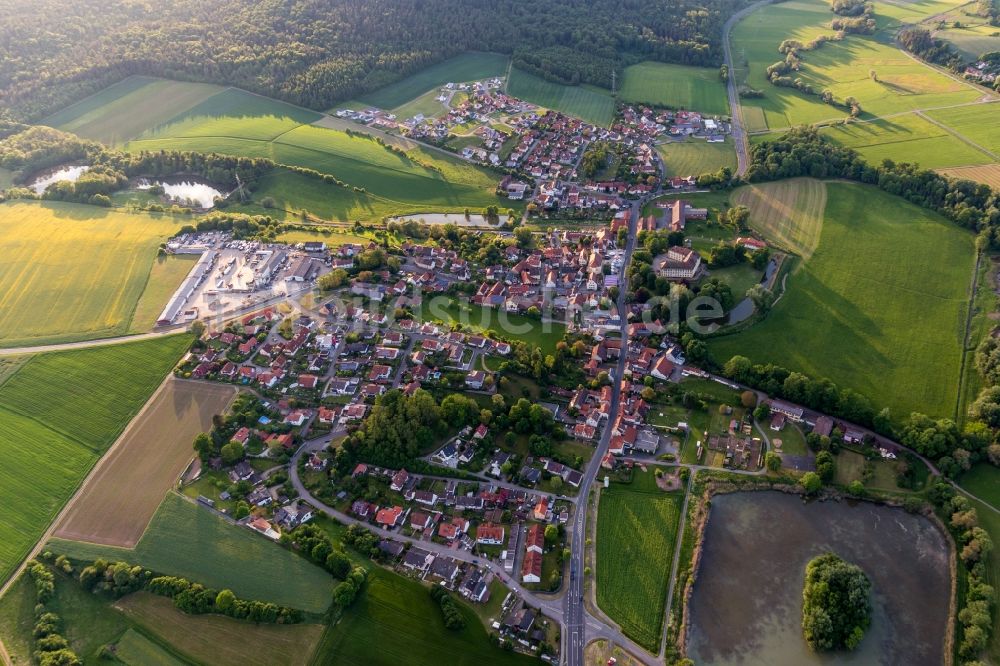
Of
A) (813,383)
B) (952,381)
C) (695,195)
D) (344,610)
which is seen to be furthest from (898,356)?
(344,610)

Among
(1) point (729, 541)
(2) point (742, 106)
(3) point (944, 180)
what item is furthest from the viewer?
(2) point (742, 106)

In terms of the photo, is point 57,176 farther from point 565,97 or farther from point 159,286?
point 565,97

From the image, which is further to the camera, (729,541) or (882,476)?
(882,476)

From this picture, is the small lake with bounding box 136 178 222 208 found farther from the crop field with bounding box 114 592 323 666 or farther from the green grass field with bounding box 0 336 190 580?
the crop field with bounding box 114 592 323 666

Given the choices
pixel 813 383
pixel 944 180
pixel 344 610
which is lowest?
pixel 344 610

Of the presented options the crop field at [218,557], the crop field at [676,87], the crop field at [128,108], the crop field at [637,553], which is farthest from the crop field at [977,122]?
the crop field at [128,108]

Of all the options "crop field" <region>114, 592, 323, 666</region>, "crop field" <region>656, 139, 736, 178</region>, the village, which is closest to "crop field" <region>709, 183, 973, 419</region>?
"crop field" <region>656, 139, 736, 178</region>

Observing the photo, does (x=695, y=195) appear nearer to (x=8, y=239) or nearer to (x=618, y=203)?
(x=618, y=203)
